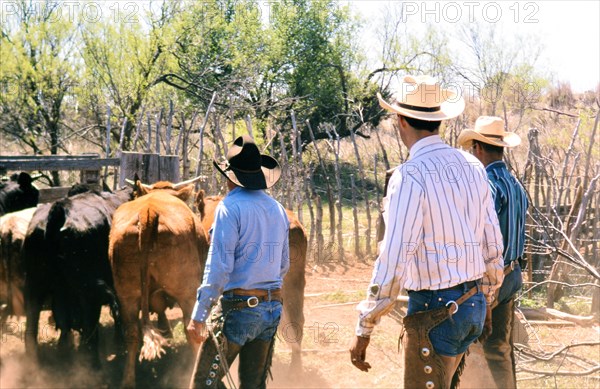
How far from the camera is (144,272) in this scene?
5.30 m

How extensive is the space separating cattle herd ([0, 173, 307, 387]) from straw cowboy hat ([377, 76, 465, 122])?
282 cm

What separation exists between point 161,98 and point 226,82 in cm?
202

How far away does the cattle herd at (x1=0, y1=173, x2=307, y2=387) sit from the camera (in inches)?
210

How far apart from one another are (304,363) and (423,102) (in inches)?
155

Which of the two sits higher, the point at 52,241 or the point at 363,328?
the point at 363,328

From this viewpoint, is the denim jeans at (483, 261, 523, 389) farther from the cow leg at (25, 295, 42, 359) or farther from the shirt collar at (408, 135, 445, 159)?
the cow leg at (25, 295, 42, 359)

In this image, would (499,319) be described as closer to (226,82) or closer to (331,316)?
(331,316)

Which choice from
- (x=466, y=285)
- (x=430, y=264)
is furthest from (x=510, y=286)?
(x=430, y=264)

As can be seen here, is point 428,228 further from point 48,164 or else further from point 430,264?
point 48,164

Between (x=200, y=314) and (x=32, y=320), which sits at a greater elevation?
(x=200, y=314)

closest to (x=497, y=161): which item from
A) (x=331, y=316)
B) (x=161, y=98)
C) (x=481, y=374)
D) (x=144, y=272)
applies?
(x=481, y=374)

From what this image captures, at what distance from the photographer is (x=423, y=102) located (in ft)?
10.2

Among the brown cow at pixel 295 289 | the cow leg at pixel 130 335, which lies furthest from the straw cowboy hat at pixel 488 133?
the cow leg at pixel 130 335

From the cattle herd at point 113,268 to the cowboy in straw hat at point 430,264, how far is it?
275 cm
